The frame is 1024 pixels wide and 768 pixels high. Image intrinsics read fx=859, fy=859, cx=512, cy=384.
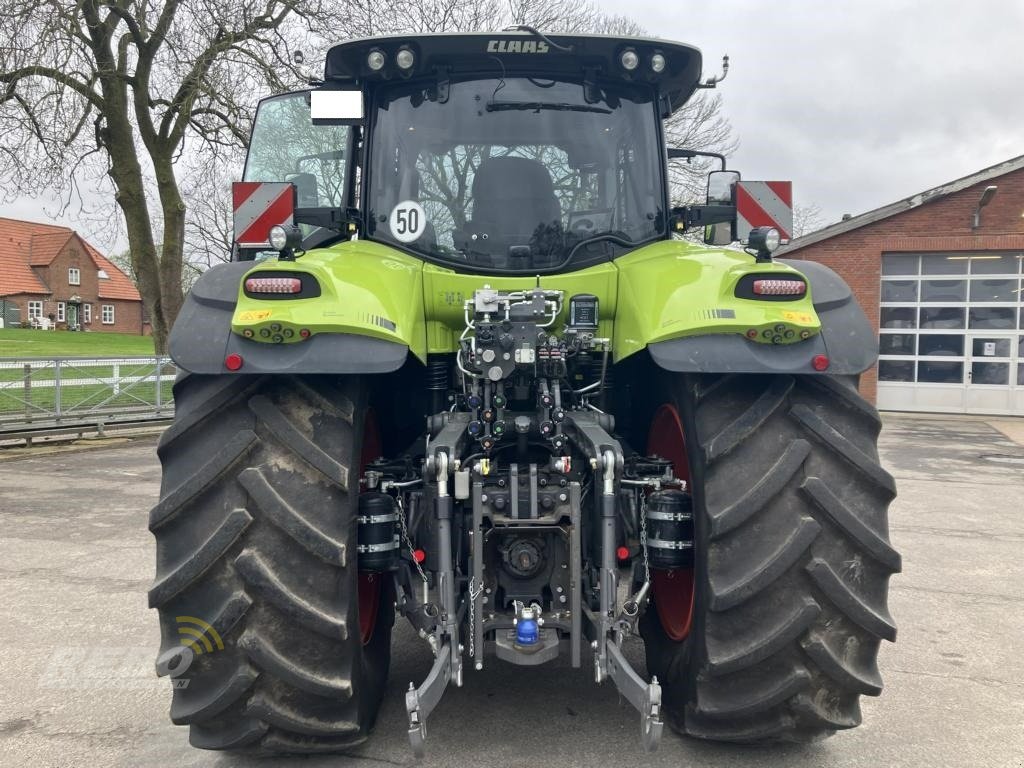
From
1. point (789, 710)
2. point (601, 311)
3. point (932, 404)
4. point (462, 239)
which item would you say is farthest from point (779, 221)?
point (932, 404)

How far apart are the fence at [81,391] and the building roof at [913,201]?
527 inches

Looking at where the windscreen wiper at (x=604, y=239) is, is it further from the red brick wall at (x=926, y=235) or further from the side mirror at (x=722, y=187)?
the red brick wall at (x=926, y=235)

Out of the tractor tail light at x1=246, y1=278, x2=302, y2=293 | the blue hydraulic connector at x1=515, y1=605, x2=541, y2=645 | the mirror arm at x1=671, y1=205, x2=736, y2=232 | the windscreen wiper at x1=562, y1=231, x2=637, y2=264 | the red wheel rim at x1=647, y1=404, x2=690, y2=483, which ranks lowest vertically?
the blue hydraulic connector at x1=515, y1=605, x2=541, y2=645

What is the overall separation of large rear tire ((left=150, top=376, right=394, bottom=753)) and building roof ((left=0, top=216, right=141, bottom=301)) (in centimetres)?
6938

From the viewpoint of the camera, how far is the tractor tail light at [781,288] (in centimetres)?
275

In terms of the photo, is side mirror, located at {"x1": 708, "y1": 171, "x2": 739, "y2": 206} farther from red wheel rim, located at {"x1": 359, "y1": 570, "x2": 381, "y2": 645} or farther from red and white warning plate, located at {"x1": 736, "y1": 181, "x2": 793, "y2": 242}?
red wheel rim, located at {"x1": 359, "y1": 570, "x2": 381, "y2": 645}

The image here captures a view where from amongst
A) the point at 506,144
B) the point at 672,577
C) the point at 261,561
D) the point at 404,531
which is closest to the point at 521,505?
the point at 404,531

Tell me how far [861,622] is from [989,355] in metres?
20.8

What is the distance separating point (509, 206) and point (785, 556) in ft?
6.07

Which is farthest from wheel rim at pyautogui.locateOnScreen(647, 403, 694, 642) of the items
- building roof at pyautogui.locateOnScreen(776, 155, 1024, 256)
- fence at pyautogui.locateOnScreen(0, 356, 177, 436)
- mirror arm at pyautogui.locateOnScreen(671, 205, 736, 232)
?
building roof at pyautogui.locateOnScreen(776, 155, 1024, 256)

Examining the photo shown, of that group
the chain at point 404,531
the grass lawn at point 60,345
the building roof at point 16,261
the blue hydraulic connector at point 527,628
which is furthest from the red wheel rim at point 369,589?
the building roof at point 16,261

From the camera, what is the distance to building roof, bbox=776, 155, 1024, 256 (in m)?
19.6

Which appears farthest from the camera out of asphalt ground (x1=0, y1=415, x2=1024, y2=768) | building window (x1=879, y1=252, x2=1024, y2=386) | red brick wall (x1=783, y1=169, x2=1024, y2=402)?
building window (x1=879, y1=252, x2=1024, y2=386)

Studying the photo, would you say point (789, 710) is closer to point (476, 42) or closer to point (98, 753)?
point (98, 753)
